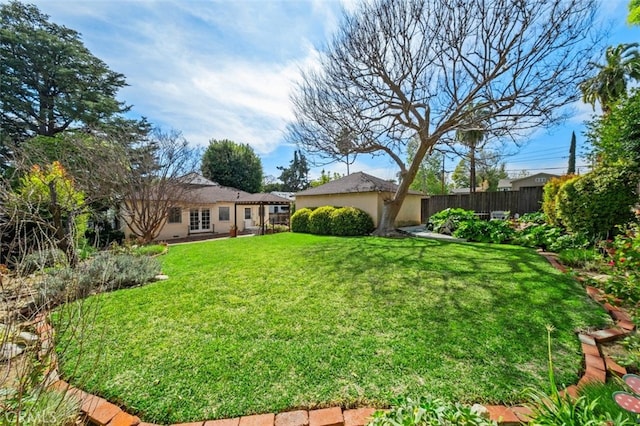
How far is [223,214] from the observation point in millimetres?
21453

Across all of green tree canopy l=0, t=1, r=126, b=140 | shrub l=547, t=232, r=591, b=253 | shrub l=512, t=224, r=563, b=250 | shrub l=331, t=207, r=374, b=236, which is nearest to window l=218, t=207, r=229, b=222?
green tree canopy l=0, t=1, r=126, b=140

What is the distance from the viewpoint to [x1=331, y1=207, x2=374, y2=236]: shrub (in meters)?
13.6

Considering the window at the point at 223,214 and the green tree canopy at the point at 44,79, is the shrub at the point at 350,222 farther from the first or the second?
the green tree canopy at the point at 44,79

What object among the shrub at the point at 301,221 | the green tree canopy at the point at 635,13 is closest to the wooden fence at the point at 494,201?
the shrub at the point at 301,221

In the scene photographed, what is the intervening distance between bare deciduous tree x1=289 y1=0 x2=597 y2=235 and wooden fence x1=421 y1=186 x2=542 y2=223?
25.6ft

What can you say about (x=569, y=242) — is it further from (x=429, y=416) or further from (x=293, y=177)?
(x=293, y=177)

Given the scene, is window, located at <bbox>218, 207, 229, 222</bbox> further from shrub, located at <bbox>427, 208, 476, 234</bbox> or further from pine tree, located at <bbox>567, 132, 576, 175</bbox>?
pine tree, located at <bbox>567, 132, 576, 175</bbox>

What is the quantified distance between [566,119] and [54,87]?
29.7 metres

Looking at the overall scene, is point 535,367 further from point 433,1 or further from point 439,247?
point 433,1

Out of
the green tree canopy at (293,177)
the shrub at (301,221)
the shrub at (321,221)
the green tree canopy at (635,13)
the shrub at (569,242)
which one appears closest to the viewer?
the green tree canopy at (635,13)

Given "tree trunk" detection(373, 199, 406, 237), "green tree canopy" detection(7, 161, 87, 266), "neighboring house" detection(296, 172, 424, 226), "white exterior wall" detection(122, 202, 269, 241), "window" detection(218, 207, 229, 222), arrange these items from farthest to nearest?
"window" detection(218, 207, 229, 222) → "white exterior wall" detection(122, 202, 269, 241) → "neighboring house" detection(296, 172, 424, 226) → "tree trunk" detection(373, 199, 406, 237) → "green tree canopy" detection(7, 161, 87, 266)

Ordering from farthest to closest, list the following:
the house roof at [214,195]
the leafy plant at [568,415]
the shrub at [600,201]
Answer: the house roof at [214,195] < the shrub at [600,201] < the leafy plant at [568,415]

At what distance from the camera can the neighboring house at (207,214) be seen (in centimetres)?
1806

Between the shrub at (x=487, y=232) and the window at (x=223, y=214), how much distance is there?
1689cm
